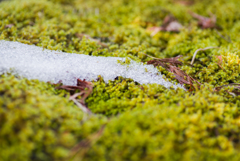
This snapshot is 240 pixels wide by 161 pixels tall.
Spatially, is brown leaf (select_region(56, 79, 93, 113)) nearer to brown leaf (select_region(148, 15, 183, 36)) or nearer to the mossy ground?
the mossy ground

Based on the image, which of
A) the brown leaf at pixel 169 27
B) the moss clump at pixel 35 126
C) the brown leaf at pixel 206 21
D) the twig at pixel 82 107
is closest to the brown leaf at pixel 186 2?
the brown leaf at pixel 206 21

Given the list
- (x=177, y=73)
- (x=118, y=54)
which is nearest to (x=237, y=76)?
(x=177, y=73)

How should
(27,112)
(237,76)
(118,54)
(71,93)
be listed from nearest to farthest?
(27,112)
(71,93)
(237,76)
(118,54)

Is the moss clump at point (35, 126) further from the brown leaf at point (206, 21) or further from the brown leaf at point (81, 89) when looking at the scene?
the brown leaf at point (206, 21)

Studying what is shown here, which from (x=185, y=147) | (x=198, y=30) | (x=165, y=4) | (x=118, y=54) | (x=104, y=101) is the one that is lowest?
(x=185, y=147)

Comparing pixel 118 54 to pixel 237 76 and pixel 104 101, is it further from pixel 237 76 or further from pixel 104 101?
pixel 237 76

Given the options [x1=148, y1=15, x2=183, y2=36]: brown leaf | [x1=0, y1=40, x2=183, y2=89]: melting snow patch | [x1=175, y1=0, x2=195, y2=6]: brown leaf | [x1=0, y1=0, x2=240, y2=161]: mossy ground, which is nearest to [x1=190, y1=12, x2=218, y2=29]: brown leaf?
[x1=0, y1=0, x2=240, y2=161]: mossy ground

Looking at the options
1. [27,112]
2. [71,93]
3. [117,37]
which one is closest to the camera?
[27,112]
